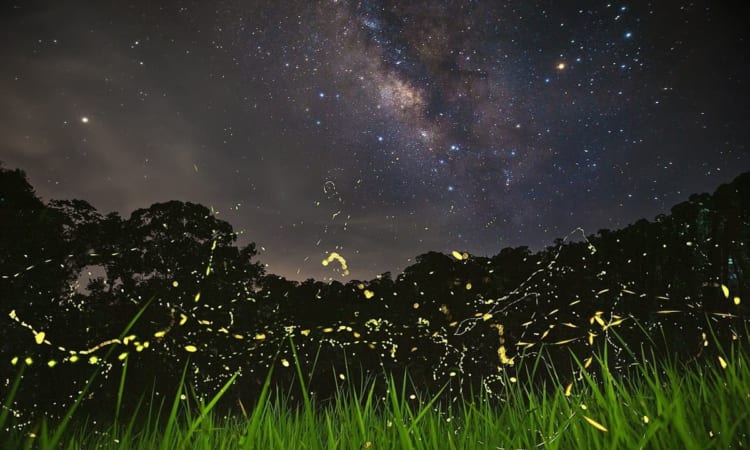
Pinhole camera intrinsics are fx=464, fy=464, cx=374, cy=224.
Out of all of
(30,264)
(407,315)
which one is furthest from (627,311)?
(30,264)

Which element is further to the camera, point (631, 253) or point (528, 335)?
point (528, 335)

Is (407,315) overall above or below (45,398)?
above

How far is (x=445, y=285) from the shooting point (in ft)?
40.4

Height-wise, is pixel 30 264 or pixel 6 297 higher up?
pixel 30 264

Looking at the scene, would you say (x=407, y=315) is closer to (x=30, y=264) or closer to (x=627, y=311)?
(x=627, y=311)

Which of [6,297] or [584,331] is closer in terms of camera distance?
[6,297]

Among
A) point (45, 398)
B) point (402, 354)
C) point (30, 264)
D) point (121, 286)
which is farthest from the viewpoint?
point (402, 354)

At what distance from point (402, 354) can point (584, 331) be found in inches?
176

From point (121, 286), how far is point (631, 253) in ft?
39.8

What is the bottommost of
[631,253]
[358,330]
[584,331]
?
[584,331]

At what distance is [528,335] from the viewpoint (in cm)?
1148

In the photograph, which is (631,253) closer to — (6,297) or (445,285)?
(445,285)

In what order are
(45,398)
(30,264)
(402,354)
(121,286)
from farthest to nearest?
1. (402,354)
2. (121,286)
3. (30,264)
4. (45,398)

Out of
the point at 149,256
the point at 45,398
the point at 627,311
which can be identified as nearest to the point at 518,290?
the point at 627,311
